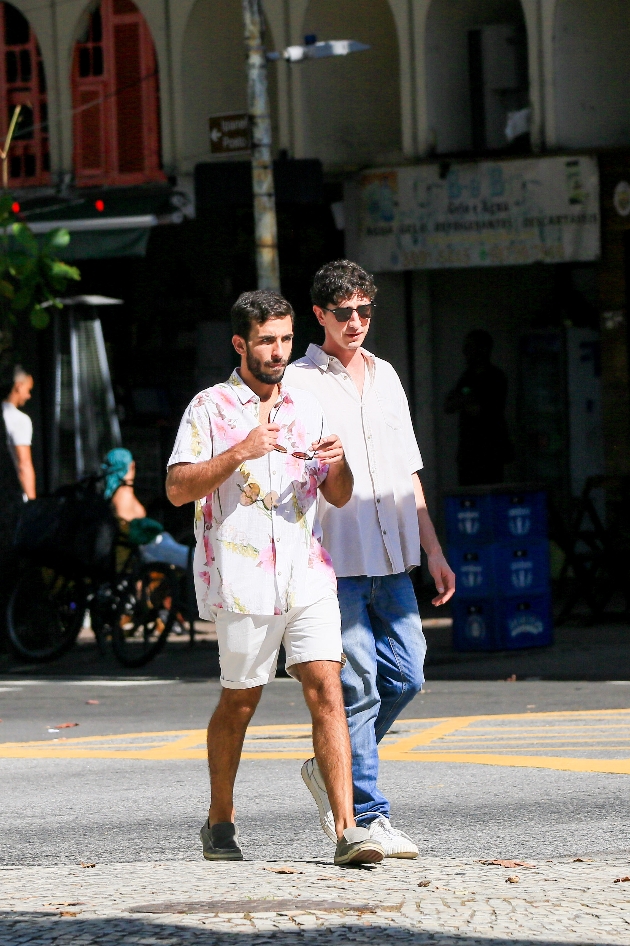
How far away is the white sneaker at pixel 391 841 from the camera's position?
639 centimetres

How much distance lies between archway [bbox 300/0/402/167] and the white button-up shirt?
12.7 m

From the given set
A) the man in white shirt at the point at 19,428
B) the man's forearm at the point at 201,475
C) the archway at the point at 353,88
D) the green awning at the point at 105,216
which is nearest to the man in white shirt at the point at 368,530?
the man's forearm at the point at 201,475

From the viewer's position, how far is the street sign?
15547mm

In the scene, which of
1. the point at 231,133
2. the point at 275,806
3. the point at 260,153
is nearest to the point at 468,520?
the point at 260,153

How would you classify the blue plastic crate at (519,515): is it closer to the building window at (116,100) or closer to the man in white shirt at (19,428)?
the man in white shirt at (19,428)

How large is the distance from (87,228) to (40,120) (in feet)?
8.43

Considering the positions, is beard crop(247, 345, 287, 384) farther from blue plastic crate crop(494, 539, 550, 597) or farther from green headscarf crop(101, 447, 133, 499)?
green headscarf crop(101, 447, 133, 499)

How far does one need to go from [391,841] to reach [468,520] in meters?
8.08

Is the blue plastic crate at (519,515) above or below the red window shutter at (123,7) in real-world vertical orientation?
below

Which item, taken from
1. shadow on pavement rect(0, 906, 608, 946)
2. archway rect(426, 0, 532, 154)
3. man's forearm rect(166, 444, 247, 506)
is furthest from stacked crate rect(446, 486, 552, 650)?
shadow on pavement rect(0, 906, 608, 946)

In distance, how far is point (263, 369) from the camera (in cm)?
638

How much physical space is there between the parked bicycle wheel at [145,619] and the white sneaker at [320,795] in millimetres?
8113

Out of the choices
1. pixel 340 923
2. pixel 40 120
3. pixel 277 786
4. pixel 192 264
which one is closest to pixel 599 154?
pixel 192 264

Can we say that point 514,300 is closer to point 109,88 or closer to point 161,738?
point 109,88
